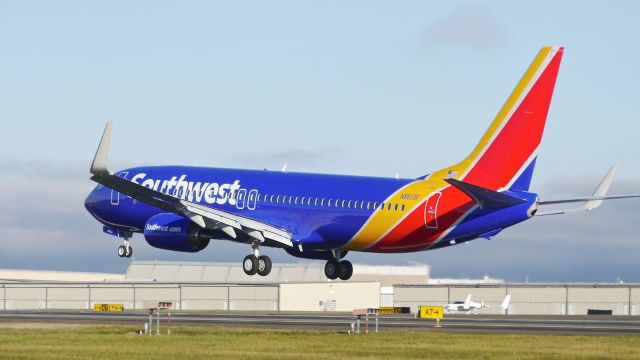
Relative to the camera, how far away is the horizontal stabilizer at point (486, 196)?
215 feet

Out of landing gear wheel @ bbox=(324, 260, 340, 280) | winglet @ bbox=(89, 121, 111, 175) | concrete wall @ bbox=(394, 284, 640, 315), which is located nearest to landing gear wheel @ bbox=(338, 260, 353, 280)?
landing gear wheel @ bbox=(324, 260, 340, 280)

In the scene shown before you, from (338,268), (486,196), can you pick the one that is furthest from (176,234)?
(486,196)

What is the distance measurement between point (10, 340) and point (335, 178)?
75.4 feet

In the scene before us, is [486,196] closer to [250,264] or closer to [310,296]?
[250,264]

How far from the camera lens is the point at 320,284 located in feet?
468

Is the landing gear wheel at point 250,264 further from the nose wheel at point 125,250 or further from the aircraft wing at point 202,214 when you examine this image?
the nose wheel at point 125,250

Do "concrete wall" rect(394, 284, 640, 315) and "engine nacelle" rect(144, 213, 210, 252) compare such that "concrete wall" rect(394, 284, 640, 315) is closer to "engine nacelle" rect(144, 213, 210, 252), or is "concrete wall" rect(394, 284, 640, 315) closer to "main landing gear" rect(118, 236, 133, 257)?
"main landing gear" rect(118, 236, 133, 257)

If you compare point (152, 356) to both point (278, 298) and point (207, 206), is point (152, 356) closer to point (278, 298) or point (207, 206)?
point (207, 206)

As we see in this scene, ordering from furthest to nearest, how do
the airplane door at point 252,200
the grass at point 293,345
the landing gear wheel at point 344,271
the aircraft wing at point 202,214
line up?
the landing gear wheel at point 344,271 < the airplane door at point 252,200 < the aircraft wing at point 202,214 < the grass at point 293,345

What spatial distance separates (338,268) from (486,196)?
1539cm

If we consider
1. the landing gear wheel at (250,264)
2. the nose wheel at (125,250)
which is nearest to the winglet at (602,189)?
the landing gear wheel at (250,264)

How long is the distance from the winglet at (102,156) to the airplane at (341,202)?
0.05m

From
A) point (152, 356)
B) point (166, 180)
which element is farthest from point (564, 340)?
point (166, 180)

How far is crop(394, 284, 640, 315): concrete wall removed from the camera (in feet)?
444
